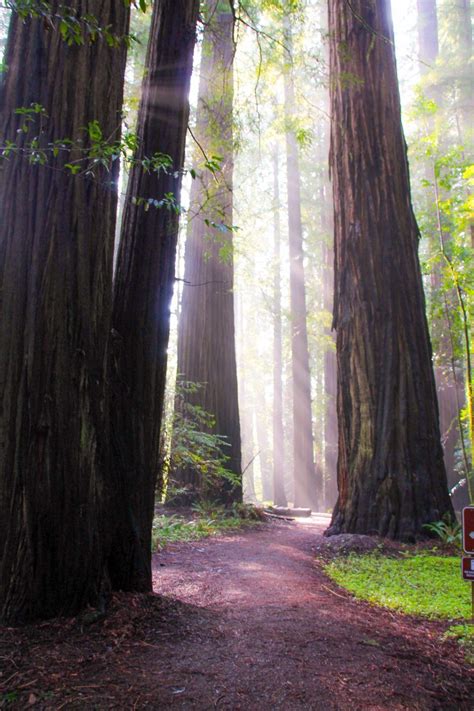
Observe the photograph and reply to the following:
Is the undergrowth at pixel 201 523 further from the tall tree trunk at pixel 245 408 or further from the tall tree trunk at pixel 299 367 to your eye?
the tall tree trunk at pixel 245 408

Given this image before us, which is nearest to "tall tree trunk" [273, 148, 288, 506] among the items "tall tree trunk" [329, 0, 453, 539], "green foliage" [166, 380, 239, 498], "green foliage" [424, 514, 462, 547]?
"green foliage" [166, 380, 239, 498]

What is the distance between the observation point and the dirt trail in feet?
8.64

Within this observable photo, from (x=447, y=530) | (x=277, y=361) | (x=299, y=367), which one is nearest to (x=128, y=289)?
(x=447, y=530)

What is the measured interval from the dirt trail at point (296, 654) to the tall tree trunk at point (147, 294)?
738 millimetres

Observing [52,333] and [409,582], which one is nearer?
[52,333]

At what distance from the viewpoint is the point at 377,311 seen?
7379mm

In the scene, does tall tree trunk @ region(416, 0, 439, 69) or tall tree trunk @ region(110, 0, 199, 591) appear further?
tall tree trunk @ region(416, 0, 439, 69)

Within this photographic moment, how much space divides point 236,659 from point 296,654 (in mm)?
343

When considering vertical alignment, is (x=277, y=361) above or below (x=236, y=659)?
above

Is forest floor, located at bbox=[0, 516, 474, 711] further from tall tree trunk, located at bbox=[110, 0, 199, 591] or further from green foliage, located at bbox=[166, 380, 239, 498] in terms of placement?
green foliage, located at bbox=[166, 380, 239, 498]

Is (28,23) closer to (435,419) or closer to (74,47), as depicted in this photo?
(74,47)

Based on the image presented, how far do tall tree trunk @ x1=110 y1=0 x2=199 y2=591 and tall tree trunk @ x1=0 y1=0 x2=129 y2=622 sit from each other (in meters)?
0.36

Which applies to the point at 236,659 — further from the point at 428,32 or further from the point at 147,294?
the point at 428,32

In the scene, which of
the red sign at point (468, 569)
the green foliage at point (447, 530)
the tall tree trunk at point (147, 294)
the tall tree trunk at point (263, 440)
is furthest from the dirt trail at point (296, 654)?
the tall tree trunk at point (263, 440)
